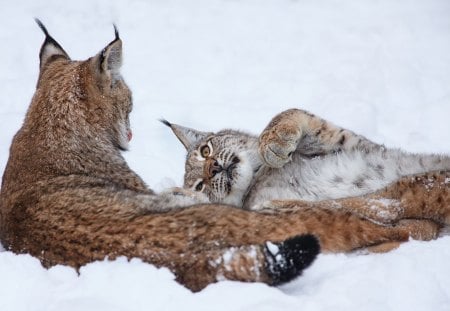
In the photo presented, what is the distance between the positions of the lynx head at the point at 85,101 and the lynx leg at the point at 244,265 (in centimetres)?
186

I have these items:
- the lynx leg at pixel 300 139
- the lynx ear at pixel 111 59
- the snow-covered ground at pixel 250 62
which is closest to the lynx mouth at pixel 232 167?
the lynx leg at pixel 300 139

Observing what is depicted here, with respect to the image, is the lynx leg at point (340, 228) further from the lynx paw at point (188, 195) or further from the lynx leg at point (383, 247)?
the lynx paw at point (188, 195)

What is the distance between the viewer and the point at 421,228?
4.32 m

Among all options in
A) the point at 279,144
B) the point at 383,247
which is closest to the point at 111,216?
the point at 383,247

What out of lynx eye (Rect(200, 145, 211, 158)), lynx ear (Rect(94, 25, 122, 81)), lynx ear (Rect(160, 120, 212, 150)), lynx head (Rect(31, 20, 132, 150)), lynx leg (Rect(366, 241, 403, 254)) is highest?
lynx ear (Rect(94, 25, 122, 81))

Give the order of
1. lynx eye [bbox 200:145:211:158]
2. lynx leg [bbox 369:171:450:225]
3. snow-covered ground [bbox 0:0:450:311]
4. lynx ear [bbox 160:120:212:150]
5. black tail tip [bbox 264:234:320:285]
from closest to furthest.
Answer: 1. black tail tip [bbox 264:234:320:285]
2. lynx leg [bbox 369:171:450:225]
3. lynx eye [bbox 200:145:211:158]
4. lynx ear [bbox 160:120:212:150]
5. snow-covered ground [bbox 0:0:450:311]

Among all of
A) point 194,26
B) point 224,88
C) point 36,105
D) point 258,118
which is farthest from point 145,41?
point 36,105

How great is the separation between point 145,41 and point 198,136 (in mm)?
2627

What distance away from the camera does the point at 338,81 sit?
7805 mm

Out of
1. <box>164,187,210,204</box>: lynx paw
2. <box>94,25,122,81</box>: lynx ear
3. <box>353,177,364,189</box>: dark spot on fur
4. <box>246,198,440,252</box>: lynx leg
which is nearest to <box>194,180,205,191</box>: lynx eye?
<box>164,187,210,204</box>: lynx paw

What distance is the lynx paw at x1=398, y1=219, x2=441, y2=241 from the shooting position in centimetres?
427

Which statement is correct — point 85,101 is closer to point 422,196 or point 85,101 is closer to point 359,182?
point 359,182

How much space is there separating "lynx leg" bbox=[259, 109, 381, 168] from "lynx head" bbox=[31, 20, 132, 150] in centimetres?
112

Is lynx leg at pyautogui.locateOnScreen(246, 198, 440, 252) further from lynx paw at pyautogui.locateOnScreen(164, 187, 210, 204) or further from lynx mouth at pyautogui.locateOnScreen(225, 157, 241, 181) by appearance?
lynx mouth at pyautogui.locateOnScreen(225, 157, 241, 181)
